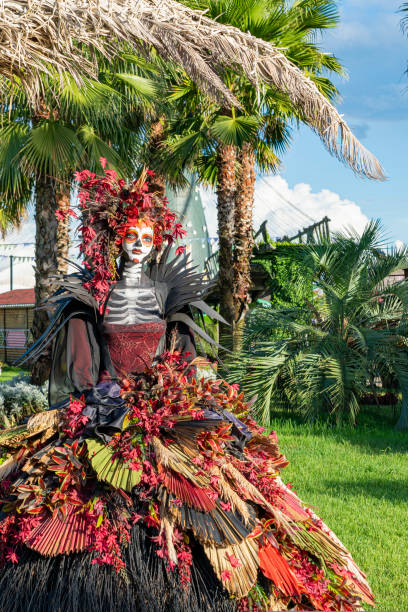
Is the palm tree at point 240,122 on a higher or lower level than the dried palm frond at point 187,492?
higher

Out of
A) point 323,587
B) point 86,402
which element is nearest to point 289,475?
point 323,587

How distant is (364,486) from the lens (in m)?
6.07

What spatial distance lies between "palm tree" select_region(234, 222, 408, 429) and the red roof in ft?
68.9

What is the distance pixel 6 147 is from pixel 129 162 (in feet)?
9.04

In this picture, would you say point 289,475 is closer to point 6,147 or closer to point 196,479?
point 196,479

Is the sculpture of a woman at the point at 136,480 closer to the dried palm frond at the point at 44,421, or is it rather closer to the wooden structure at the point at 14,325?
the dried palm frond at the point at 44,421

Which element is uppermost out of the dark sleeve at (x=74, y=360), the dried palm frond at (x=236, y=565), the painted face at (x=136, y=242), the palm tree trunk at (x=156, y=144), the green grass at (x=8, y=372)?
the palm tree trunk at (x=156, y=144)

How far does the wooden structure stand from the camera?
28297 millimetres

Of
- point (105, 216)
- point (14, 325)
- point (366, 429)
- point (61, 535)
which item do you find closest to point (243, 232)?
point (366, 429)

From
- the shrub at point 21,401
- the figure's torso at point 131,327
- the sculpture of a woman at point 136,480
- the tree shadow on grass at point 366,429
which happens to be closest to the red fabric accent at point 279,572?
the sculpture of a woman at point 136,480

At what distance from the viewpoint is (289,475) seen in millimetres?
6441

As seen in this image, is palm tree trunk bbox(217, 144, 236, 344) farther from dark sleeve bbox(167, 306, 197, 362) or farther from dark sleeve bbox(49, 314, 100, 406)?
dark sleeve bbox(49, 314, 100, 406)

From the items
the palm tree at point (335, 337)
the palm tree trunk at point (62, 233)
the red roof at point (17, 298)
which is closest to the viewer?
the palm tree at point (335, 337)

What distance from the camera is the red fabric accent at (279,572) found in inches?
108
